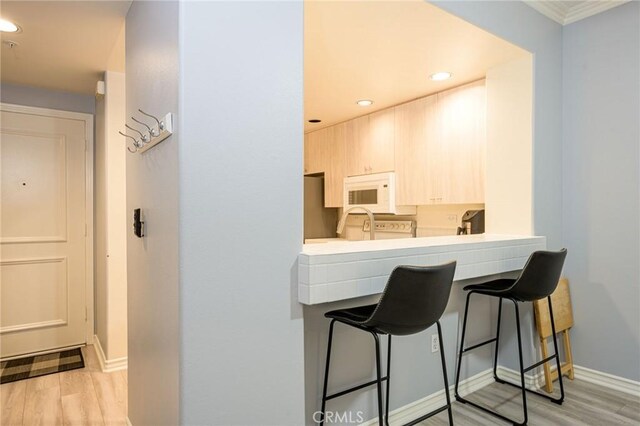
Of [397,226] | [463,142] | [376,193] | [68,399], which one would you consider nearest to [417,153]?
[463,142]

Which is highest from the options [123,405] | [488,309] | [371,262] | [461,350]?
[371,262]

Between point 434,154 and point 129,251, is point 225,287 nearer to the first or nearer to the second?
point 129,251

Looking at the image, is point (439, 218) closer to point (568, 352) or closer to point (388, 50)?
point (568, 352)

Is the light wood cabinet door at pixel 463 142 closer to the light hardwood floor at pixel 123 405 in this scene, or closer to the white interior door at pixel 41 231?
the light hardwood floor at pixel 123 405

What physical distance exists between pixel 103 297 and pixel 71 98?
1.79 meters

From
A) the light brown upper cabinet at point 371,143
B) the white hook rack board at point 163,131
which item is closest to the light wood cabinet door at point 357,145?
the light brown upper cabinet at point 371,143

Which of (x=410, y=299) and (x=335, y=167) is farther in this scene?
(x=335, y=167)

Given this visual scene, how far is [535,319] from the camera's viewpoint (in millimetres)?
2658

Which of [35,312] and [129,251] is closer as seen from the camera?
[129,251]

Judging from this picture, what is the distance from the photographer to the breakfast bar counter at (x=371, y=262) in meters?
1.51

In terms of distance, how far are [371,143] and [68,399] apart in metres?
3.23

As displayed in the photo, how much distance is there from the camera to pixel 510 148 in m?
2.67

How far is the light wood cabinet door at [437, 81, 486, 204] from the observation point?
2977 millimetres

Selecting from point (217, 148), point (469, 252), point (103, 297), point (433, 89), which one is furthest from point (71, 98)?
point (469, 252)
